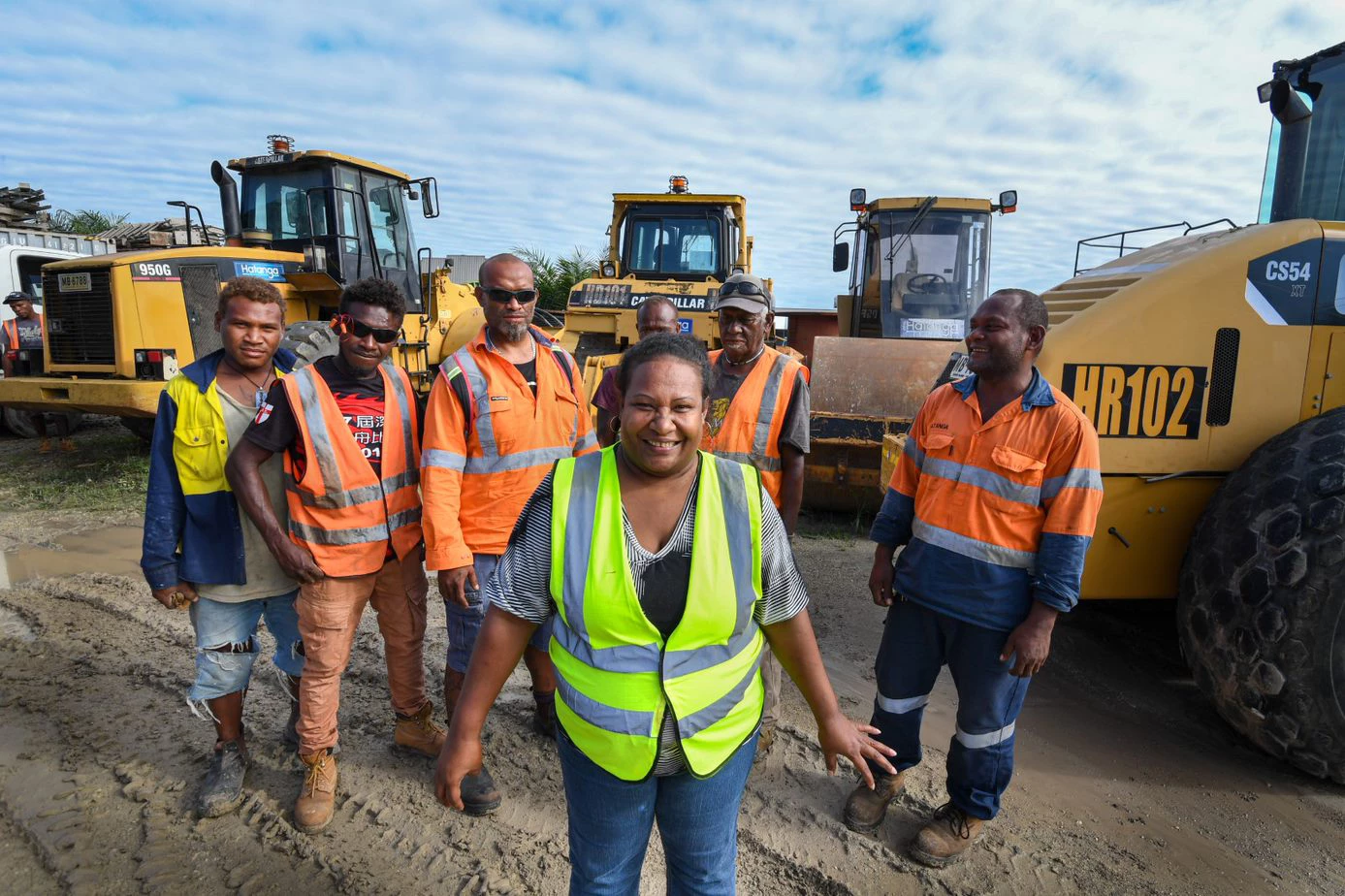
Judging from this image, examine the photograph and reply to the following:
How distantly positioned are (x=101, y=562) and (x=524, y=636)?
5.20 meters

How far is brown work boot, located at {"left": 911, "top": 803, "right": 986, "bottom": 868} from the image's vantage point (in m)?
2.55

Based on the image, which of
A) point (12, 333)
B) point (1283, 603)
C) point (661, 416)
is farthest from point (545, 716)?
point (12, 333)

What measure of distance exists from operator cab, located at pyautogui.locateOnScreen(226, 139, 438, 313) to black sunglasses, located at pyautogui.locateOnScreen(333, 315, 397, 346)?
5.68 metres

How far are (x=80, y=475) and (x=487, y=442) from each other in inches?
294

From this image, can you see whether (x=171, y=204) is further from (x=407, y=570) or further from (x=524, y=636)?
(x=524, y=636)

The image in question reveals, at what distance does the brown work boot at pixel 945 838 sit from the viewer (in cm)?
255

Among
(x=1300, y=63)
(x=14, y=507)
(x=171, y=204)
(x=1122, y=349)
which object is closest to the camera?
(x=1122, y=349)

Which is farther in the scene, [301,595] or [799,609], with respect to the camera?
[301,595]

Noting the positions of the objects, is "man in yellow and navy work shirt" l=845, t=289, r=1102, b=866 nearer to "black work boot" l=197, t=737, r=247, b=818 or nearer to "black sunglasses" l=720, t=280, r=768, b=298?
"black sunglasses" l=720, t=280, r=768, b=298

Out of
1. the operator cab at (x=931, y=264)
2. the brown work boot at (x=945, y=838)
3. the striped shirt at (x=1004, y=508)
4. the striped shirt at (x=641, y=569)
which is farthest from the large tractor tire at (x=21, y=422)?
the brown work boot at (x=945, y=838)

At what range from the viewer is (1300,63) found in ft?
13.9

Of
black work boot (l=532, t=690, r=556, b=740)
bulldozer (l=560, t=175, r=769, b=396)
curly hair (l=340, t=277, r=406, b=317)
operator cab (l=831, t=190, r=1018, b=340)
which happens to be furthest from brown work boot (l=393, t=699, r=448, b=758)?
operator cab (l=831, t=190, r=1018, b=340)

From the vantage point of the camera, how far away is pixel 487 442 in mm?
2756

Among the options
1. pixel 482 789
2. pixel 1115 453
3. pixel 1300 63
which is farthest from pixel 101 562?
pixel 1300 63
